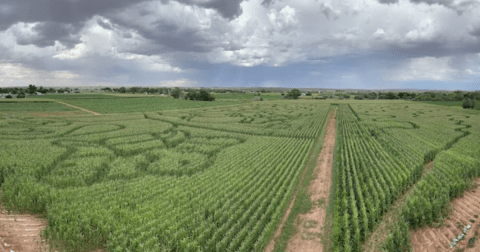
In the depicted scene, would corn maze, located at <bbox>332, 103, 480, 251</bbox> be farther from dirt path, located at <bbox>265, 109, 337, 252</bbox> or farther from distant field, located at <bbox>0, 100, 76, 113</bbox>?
distant field, located at <bbox>0, 100, 76, 113</bbox>

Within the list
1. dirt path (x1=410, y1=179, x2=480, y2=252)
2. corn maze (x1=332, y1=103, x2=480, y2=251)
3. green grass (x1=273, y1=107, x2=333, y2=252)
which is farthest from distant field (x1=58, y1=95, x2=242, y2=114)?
dirt path (x1=410, y1=179, x2=480, y2=252)

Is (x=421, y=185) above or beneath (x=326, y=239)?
above

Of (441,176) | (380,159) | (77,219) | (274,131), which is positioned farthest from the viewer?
(274,131)

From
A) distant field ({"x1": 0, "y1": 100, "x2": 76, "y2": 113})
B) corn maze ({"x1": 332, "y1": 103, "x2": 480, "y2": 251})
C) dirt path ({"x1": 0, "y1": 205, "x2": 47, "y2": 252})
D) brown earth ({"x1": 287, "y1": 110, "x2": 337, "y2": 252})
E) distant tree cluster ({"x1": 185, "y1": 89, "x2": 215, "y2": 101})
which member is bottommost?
brown earth ({"x1": 287, "y1": 110, "x2": 337, "y2": 252})

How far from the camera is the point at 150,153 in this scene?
3131 centimetres

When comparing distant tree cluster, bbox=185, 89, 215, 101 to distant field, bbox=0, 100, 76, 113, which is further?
distant tree cluster, bbox=185, 89, 215, 101

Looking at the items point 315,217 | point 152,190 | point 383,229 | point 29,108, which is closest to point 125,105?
point 29,108

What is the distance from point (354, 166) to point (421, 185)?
271 inches

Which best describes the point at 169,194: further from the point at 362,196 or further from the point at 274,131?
the point at 274,131

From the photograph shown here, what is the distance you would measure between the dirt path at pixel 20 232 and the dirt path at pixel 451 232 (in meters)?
21.8

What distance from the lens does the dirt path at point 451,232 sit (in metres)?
14.9

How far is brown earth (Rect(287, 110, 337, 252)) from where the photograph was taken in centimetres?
1525

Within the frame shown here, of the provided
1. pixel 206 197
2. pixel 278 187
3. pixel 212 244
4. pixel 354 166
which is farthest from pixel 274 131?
pixel 212 244

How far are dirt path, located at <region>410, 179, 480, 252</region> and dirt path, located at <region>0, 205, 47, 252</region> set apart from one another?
71.7ft
